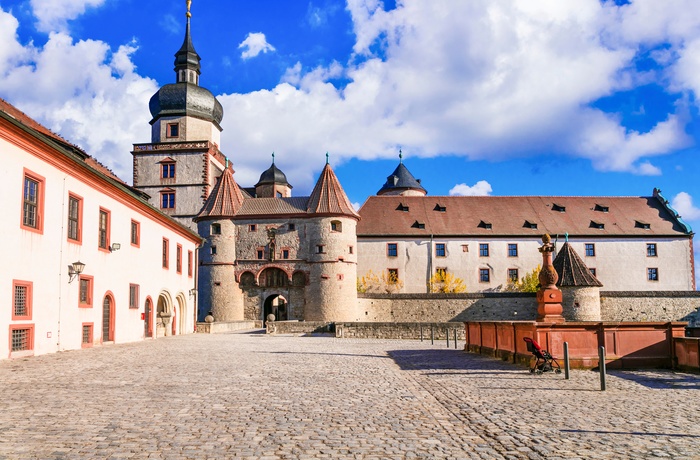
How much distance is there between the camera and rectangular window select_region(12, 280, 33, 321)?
1781 centimetres

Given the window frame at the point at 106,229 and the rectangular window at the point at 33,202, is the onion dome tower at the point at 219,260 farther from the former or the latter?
the rectangular window at the point at 33,202

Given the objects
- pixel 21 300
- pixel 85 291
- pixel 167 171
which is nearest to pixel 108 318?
pixel 85 291

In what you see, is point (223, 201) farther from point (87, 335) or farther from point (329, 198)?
point (87, 335)

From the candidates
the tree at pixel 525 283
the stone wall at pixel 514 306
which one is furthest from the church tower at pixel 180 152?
the tree at pixel 525 283

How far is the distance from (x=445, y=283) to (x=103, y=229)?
40.4 metres

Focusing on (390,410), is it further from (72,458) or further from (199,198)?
(199,198)

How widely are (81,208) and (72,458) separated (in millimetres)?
17193

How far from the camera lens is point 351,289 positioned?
53.8 metres

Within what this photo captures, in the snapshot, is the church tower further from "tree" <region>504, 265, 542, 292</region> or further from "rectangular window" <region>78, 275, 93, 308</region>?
"rectangular window" <region>78, 275, 93, 308</region>

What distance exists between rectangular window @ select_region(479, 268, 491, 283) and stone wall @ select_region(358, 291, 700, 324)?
27.0ft

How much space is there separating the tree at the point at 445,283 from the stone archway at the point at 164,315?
31534 millimetres

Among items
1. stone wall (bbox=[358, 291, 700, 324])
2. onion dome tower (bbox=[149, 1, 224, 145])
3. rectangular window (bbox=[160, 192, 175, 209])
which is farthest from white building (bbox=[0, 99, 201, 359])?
onion dome tower (bbox=[149, 1, 224, 145])

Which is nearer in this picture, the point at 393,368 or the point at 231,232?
the point at 393,368

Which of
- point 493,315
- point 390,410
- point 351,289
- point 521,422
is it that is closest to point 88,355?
point 390,410
